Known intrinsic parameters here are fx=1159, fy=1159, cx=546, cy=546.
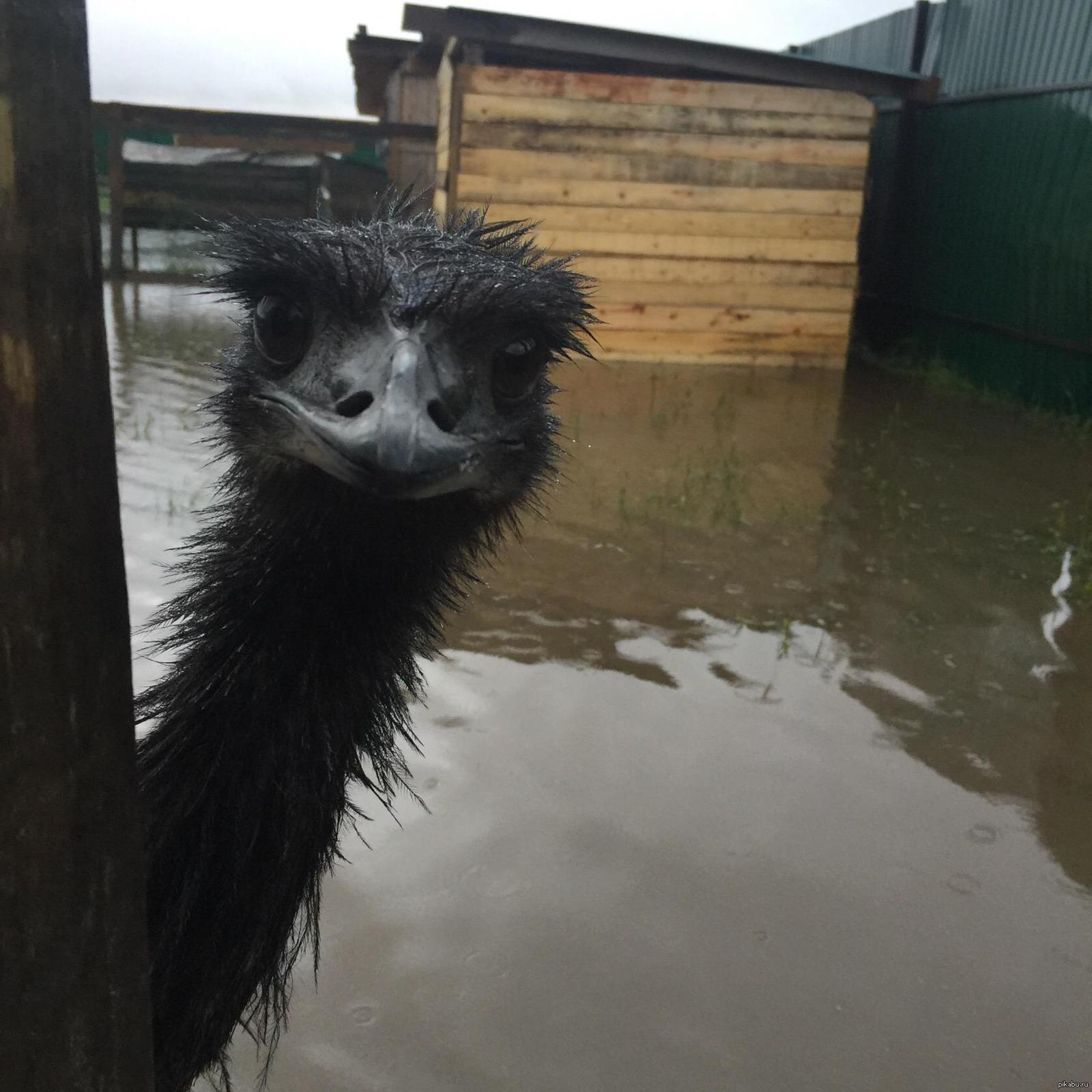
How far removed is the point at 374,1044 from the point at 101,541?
123cm

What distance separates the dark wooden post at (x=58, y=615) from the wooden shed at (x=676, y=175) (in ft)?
22.3

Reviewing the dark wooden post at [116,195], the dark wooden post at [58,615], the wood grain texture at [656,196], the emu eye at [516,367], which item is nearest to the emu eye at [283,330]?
the emu eye at [516,367]

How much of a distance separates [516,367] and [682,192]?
6.78 m

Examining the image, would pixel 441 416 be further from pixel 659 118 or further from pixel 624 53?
pixel 624 53

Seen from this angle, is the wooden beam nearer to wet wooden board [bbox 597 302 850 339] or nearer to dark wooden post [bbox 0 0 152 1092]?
wet wooden board [bbox 597 302 850 339]

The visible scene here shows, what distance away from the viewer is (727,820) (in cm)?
251

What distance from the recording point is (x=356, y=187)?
1230 cm

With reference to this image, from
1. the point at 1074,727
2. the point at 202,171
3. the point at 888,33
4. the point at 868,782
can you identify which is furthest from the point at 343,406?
the point at 202,171

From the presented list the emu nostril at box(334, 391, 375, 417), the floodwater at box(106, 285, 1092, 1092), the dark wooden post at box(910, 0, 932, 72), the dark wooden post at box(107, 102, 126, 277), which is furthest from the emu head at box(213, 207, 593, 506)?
the dark wooden post at box(107, 102, 126, 277)

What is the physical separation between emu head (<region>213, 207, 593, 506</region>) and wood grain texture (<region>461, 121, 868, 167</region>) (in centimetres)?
Result: 626

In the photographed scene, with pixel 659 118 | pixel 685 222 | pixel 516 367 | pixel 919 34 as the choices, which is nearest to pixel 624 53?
pixel 659 118

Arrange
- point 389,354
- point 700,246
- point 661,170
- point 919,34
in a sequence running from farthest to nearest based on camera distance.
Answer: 1. point 919,34
2. point 700,246
3. point 661,170
4. point 389,354

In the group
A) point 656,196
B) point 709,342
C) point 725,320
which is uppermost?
point 656,196

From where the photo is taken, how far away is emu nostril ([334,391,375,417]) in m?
1.16
